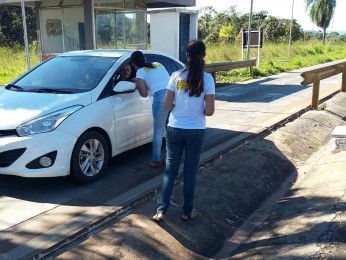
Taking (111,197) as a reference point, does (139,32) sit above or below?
above

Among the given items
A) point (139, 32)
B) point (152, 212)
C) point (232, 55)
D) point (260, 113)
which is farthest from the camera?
point (232, 55)

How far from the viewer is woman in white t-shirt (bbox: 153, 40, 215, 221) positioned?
12.5 feet

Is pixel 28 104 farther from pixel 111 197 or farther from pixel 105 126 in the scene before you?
pixel 111 197

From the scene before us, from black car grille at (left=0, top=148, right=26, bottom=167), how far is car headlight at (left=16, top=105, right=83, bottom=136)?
0.20m

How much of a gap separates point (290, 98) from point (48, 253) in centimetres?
1046

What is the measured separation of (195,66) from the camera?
3.77 m

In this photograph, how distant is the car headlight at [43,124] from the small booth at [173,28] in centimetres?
1207

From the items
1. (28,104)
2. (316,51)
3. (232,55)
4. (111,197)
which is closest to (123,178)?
(111,197)

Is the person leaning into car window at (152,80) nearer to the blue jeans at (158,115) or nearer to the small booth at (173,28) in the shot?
the blue jeans at (158,115)

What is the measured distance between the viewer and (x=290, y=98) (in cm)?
1279

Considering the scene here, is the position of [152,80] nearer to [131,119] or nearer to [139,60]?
[139,60]

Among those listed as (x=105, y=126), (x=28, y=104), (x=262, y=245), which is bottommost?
(x=262, y=245)

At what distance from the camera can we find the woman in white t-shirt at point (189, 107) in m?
3.80

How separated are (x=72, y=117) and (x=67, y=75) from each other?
1108mm
